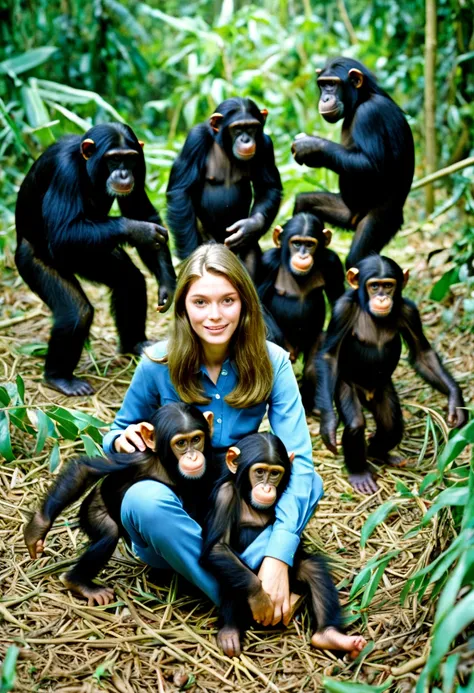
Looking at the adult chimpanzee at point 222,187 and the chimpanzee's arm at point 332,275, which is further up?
the adult chimpanzee at point 222,187

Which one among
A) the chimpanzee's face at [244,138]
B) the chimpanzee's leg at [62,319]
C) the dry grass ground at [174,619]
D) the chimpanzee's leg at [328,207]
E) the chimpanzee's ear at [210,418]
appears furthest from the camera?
the chimpanzee's leg at [328,207]

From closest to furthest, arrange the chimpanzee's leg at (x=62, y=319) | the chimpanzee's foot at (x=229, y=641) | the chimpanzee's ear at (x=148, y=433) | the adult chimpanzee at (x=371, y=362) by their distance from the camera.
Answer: the chimpanzee's foot at (x=229, y=641) < the chimpanzee's ear at (x=148, y=433) < the adult chimpanzee at (x=371, y=362) < the chimpanzee's leg at (x=62, y=319)

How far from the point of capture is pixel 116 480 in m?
3.12

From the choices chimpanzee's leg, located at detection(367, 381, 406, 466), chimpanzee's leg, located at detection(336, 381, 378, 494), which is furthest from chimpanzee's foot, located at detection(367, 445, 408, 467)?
chimpanzee's leg, located at detection(336, 381, 378, 494)

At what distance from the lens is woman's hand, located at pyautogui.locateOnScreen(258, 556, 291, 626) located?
9.46 ft

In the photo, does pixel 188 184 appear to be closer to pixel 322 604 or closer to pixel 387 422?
pixel 387 422

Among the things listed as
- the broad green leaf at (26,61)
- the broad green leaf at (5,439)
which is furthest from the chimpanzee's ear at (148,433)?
the broad green leaf at (26,61)

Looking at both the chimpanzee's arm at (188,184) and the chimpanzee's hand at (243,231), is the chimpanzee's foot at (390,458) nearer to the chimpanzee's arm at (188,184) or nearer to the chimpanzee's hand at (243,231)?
the chimpanzee's hand at (243,231)

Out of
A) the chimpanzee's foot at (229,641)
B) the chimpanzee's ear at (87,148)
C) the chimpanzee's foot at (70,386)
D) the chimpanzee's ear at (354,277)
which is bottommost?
the chimpanzee's foot at (70,386)

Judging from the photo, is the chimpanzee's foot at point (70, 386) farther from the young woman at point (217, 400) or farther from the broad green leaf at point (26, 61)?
the broad green leaf at point (26, 61)

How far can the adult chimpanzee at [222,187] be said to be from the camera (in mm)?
4980

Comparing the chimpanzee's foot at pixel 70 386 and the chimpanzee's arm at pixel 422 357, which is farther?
the chimpanzee's foot at pixel 70 386

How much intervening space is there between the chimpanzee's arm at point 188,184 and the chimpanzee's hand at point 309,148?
55cm

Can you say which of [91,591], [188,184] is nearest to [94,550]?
[91,591]
